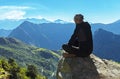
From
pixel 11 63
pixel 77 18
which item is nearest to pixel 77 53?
pixel 77 18

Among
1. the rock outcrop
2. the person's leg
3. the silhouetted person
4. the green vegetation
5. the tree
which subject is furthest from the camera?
the tree

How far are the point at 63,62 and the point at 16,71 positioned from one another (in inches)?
2684

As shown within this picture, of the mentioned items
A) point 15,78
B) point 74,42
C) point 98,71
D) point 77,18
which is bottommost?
point 15,78

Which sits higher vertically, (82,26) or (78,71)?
(82,26)

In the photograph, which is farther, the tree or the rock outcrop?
the tree

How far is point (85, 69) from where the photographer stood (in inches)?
838

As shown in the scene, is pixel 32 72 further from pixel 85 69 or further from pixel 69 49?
pixel 85 69

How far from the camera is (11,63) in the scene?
318 feet

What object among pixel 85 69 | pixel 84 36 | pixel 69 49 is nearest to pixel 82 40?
pixel 84 36

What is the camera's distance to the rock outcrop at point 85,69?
21.1m

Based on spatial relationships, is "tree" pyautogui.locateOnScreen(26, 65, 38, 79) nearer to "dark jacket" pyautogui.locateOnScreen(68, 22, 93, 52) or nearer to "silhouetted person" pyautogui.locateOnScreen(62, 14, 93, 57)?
"silhouetted person" pyautogui.locateOnScreen(62, 14, 93, 57)

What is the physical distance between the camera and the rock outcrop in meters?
21.1

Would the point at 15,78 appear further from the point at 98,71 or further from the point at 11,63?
the point at 98,71

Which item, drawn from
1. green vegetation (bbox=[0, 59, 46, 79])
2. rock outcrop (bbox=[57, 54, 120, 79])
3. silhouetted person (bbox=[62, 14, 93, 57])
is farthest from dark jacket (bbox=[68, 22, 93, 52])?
green vegetation (bbox=[0, 59, 46, 79])
